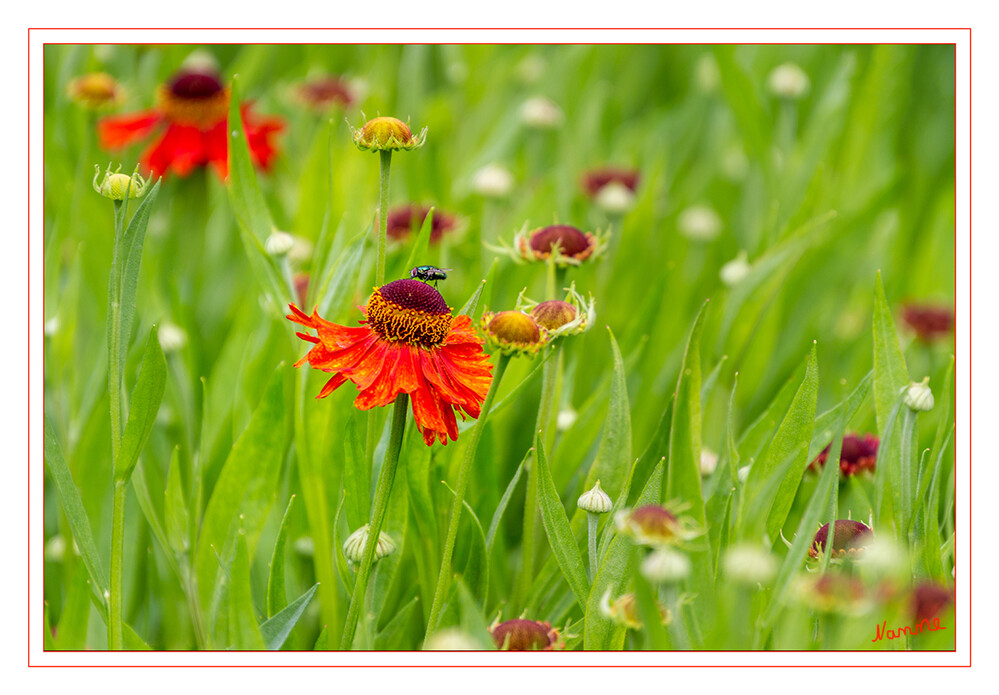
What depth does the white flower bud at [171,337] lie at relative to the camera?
98 centimetres

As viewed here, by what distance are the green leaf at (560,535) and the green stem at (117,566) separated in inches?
12.1

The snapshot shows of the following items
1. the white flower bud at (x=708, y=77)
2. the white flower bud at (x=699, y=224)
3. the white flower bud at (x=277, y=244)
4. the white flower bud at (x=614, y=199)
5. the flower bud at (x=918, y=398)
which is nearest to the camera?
the flower bud at (x=918, y=398)

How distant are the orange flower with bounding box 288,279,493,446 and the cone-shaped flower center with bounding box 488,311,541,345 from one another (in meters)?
0.05

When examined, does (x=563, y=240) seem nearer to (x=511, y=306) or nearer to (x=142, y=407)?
(x=511, y=306)

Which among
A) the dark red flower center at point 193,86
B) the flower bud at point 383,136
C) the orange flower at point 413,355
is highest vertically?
the dark red flower center at point 193,86

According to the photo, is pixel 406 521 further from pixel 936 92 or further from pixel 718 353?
pixel 936 92

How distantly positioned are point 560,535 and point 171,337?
55 centimetres

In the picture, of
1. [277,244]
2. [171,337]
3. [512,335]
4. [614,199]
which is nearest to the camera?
[512,335]

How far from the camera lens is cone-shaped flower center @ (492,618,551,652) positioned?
0.60 meters

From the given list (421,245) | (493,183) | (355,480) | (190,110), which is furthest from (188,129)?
(355,480)

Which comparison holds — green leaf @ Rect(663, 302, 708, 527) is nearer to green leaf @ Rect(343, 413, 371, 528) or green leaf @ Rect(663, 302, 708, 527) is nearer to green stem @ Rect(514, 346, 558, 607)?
green stem @ Rect(514, 346, 558, 607)

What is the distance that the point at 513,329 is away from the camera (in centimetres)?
58

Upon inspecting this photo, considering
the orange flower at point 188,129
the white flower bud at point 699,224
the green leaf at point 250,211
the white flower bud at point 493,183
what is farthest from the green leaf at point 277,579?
the white flower bud at point 699,224
